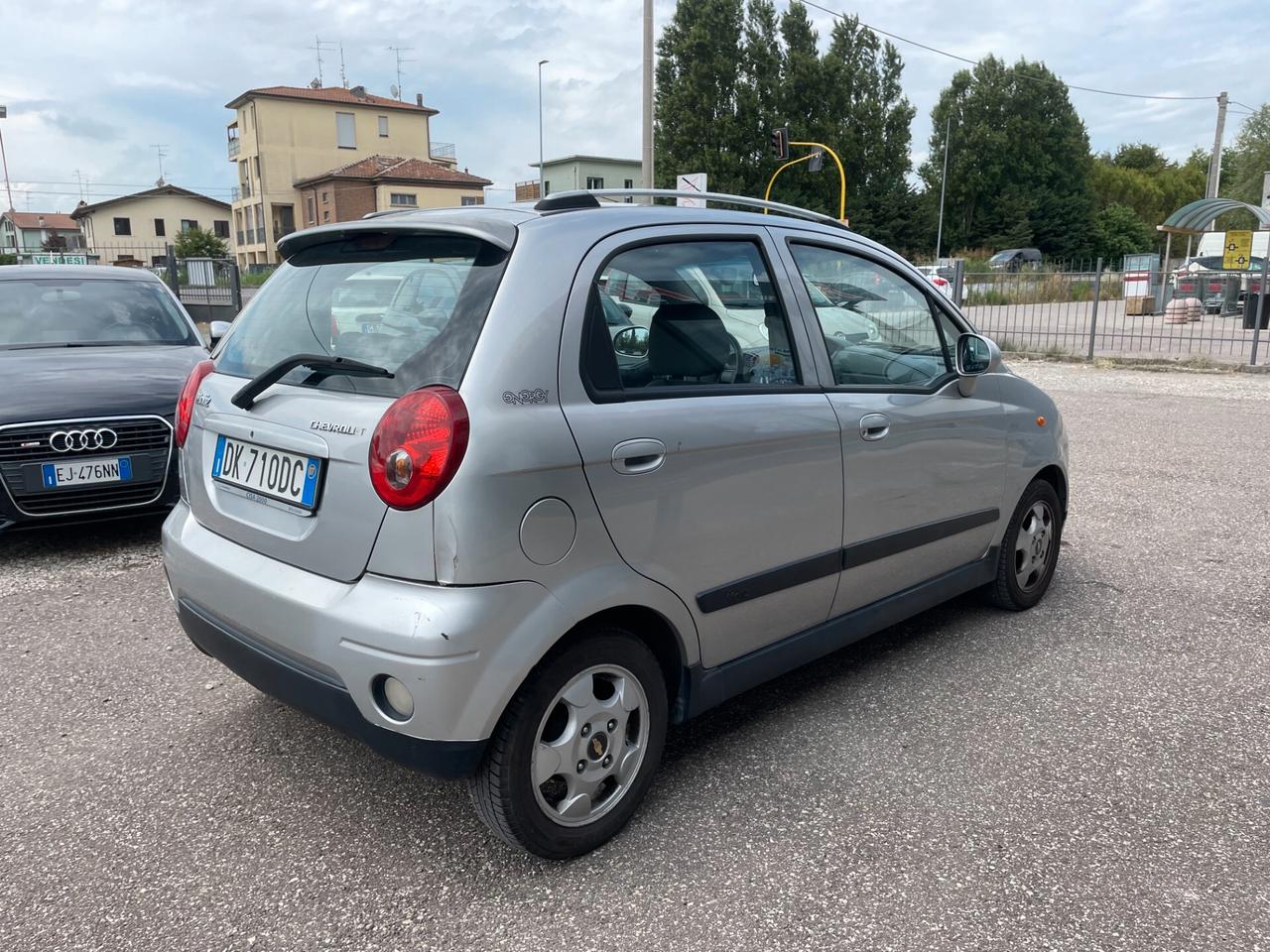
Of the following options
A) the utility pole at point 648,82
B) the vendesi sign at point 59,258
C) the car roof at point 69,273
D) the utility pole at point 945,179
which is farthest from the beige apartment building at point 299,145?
the car roof at point 69,273

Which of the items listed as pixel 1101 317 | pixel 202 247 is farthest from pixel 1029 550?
Result: pixel 202 247

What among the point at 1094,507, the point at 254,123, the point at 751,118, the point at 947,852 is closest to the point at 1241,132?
the point at 751,118

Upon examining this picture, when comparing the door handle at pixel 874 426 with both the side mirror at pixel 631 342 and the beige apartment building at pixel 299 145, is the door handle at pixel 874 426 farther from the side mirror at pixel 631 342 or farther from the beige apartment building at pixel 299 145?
the beige apartment building at pixel 299 145

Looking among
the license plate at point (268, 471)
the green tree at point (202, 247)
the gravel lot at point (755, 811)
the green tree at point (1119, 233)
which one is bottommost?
the gravel lot at point (755, 811)

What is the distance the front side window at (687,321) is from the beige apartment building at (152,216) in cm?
8127

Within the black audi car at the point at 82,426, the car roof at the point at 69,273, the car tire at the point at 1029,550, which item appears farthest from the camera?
the car roof at the point at 69,273

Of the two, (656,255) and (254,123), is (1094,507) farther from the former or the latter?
(254,123)

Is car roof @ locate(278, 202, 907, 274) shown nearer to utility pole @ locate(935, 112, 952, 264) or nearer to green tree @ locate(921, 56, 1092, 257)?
utility pole @ locate(935, 112, 952, 264)

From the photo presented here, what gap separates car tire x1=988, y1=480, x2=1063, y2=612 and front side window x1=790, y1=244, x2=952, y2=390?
872mm

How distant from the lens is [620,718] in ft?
8.61

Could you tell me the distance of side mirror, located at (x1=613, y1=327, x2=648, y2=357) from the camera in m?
2.60

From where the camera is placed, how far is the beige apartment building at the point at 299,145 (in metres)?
66.8

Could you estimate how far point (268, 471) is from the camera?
8.47 feet

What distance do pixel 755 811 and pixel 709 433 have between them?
3.53ft
